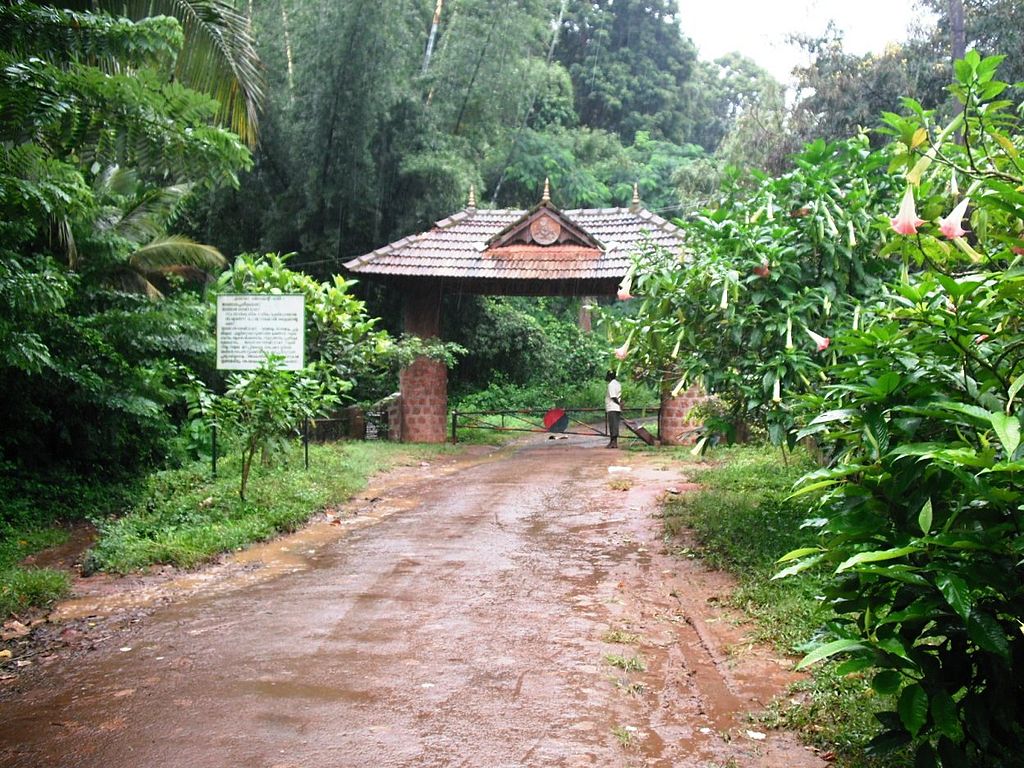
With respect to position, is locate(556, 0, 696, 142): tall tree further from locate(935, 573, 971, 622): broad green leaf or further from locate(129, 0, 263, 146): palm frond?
locate(935, 573, 971, 622): broad green leaf

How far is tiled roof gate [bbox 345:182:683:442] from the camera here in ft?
63.7

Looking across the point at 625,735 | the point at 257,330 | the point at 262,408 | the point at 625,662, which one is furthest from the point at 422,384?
the point at 625,735

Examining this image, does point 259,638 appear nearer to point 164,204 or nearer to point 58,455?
point 58,455

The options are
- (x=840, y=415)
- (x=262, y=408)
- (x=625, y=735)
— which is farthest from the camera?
(x=262, y=408)

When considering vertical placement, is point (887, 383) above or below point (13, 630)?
above

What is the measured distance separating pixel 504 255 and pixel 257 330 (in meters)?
8.94

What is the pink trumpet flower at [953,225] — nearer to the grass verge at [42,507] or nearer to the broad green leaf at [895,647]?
the broad green leaf at [895,647]

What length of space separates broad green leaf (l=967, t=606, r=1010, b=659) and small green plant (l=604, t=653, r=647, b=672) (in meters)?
2.79

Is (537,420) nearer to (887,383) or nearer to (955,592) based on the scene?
(887,383)

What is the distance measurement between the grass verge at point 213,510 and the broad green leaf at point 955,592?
22.1 ft

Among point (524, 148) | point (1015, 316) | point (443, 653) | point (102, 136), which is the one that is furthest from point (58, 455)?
point (524, 148)

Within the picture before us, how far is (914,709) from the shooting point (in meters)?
3.08

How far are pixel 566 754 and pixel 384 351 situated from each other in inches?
445

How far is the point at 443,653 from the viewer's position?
5.80 metres
